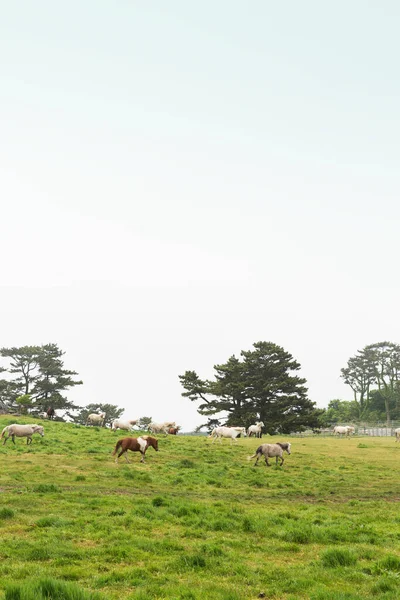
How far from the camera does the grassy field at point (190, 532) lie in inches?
360

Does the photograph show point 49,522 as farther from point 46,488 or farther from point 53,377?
point 53,377

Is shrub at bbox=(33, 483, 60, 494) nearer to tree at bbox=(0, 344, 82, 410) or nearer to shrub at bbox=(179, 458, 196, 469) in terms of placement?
shrub at bbox=(179, 458, 196, 469)

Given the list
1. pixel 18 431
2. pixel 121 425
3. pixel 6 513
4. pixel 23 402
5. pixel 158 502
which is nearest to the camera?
pixel 6 513

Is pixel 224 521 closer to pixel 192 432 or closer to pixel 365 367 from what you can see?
pixel 192 432

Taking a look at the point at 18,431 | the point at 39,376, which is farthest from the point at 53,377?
→ the point at 18,431

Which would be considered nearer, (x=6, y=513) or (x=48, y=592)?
(x=48, y=592)

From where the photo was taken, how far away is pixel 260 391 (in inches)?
2906

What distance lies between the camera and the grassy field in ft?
30.0

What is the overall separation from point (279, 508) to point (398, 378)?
413ft

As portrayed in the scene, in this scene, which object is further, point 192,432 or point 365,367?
A: point 365,367

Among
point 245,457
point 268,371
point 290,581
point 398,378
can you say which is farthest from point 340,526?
point 398,378

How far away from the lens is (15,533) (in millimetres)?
12016

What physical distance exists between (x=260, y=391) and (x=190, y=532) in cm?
6189

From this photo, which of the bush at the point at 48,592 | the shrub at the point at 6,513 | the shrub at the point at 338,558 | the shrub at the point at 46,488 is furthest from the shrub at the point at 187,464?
the bush at the point at 48,592
